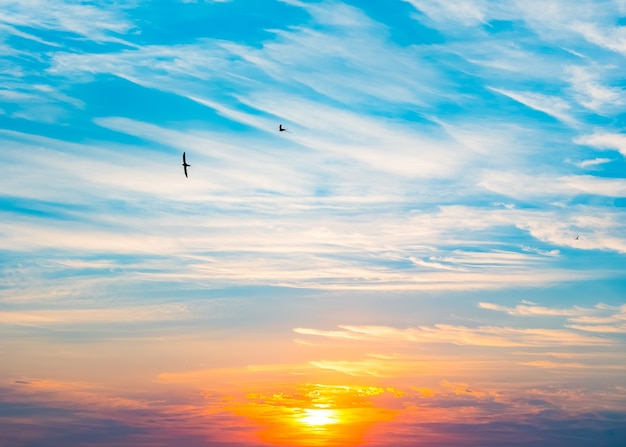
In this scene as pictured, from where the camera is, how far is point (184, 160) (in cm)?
15800

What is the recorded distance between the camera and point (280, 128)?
140625 mm

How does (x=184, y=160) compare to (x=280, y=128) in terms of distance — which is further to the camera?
(x=184, y=160)

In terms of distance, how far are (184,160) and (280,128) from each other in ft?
111
